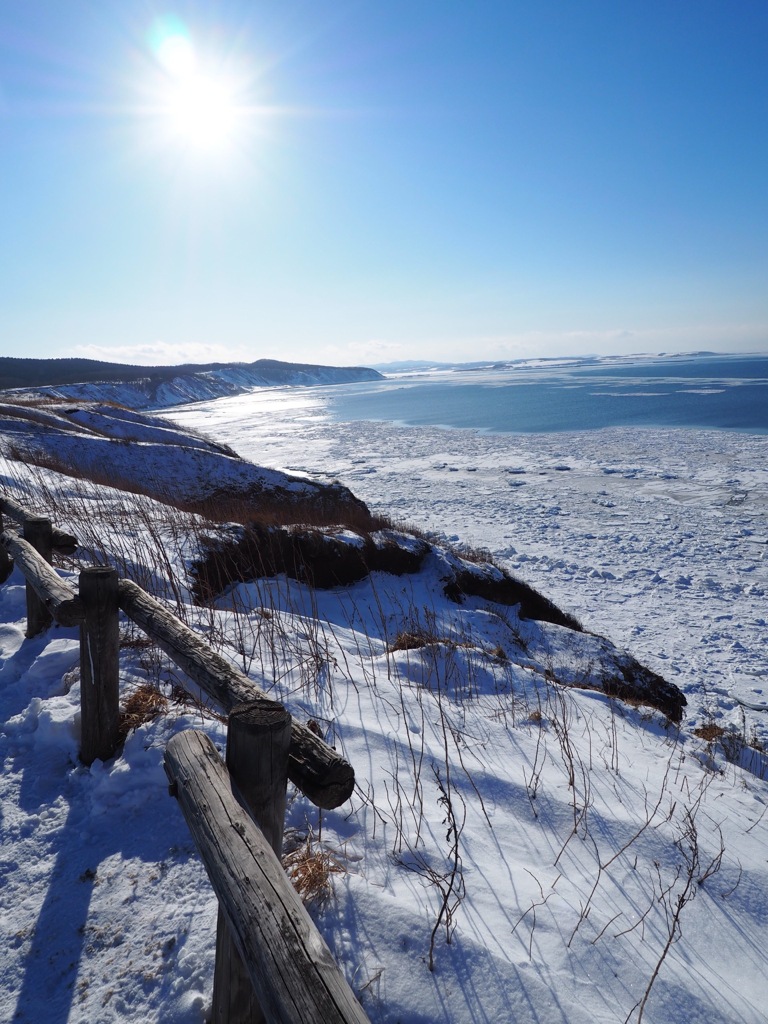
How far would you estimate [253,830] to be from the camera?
1533 millimetres

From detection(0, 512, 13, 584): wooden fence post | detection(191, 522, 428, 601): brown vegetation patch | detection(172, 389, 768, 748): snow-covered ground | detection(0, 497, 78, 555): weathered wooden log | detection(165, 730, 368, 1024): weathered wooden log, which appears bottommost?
detection(172, 389, 768, 748): snow-covered ground

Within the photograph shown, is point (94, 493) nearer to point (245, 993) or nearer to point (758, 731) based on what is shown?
point (245, 993)

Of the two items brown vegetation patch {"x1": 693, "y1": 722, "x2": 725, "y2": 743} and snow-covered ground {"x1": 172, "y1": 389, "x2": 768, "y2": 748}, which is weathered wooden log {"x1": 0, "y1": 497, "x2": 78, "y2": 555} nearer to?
brown vegetation patch {"x1": 693, "y1": 722, "x2": 725, "y2": 743}

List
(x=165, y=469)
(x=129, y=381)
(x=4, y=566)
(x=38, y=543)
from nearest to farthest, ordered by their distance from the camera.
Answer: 1. (x=38, y=543)
2. (x=4, y=566)
3. (x=165, y=469)
4. (x=129, y=381)

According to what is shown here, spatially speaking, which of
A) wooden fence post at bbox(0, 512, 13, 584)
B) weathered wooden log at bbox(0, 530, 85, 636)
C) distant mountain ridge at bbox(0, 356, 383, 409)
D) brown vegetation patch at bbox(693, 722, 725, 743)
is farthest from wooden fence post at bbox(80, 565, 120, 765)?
distant mountain ridge at bbox(0, 356, 383, 409)

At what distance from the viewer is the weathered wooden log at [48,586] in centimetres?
279

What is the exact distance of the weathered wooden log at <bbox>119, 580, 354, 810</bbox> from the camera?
1649 millimetres

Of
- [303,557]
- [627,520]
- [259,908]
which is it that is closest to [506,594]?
[303,557]

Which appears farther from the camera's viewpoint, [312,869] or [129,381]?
[129,381]

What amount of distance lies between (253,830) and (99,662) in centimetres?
171

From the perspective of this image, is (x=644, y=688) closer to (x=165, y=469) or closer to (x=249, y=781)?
(x=249, y=781)

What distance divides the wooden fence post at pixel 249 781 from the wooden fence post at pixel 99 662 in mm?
1533

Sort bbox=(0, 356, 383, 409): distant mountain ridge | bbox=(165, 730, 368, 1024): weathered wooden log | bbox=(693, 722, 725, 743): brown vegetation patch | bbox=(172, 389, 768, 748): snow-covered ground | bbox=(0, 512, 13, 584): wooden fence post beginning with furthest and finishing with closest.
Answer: bbox=(0, 356, 383, 409): distant mountain ridge < bbox=(172, 389, 768, 748): snow-covered ground < bbox=(693, 722, 725, 743): brown vegetation patch < bbox=(0, 512, 13, 584): wooden fence post < bbox=(165, 730, 368, 1024): weathered wooden log

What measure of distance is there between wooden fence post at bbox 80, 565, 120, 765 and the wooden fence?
13 centimetres
